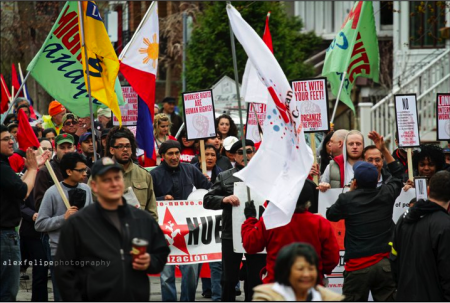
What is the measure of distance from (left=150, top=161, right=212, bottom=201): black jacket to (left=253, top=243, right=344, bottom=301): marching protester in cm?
476

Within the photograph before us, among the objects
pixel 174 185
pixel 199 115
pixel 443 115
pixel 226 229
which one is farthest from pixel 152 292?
pixel 443 115

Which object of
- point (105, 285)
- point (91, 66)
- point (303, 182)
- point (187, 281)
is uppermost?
point (91, 66)

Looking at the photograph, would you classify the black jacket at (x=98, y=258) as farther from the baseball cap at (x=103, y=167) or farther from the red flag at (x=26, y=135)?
the red flag at (x=26, y=135)

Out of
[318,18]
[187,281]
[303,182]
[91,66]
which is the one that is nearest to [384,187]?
[303,182]

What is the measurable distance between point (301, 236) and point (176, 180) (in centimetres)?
353

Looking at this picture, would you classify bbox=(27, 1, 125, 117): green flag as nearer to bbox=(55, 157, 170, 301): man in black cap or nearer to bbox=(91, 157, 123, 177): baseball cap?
bbox=(91, 157, 123, 177): baseball cap

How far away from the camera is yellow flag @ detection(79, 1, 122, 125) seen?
430 inches

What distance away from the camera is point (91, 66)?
433 inches

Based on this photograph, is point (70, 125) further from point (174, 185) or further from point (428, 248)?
point (428, 248)

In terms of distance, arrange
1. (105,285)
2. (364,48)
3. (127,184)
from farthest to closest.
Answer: (364,48)
(127,184)
(105,285)

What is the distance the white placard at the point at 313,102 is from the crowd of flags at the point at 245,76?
60 centimetres

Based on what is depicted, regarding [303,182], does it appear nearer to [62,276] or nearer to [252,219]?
[252,219]

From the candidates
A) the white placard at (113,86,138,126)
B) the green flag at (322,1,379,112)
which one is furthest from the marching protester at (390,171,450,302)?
the green flag at (322,1,379,112)

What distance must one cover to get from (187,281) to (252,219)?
9.71ft
